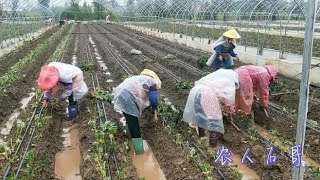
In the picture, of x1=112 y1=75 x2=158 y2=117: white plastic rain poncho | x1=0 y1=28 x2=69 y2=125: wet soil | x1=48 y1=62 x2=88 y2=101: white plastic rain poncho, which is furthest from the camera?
x1=0 y1=28 x2=69 y2=125: wet soil

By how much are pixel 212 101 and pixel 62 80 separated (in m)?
2.74

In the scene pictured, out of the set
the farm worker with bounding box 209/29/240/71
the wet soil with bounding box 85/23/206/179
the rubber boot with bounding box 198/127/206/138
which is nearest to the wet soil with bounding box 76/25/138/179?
the wet soil with bounding box 85/23/206/179

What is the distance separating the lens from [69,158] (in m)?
6.13

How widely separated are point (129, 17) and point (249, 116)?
4195 centimetres

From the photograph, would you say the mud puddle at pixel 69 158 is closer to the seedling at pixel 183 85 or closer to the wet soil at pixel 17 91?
the wet soil at pixel 17 91

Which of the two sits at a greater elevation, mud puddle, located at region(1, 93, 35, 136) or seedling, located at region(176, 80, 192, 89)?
seedling, located at region(176, 80, 192, 89)

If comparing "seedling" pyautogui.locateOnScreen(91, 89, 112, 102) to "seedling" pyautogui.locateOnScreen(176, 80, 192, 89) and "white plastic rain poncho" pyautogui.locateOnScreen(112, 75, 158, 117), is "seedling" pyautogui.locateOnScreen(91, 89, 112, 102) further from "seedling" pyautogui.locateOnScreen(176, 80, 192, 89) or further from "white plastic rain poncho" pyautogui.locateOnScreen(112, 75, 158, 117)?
"white plastic rain poncho" pyautogui.locateOnScreen(112, 75, 158, 117)

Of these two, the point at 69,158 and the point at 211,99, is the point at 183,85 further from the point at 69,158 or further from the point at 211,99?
the point at 69,158

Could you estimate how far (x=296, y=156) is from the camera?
3281 millimetres

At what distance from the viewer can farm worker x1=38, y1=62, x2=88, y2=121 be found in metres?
6.54

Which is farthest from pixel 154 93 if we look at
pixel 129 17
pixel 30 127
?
pixel 129 17

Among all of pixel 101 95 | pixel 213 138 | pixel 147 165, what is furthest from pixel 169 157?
pixel 101 95

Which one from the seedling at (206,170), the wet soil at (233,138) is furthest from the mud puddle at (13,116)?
the seedling at (206,170)

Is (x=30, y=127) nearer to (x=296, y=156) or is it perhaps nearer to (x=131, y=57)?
(x=296, y=156)
